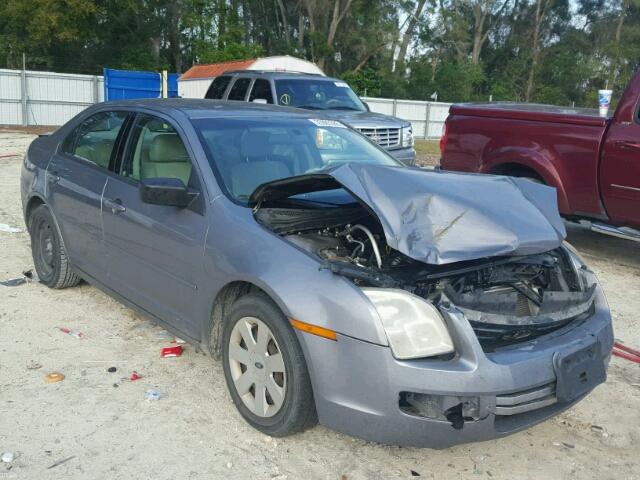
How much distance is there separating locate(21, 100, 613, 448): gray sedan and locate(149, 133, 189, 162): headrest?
0.02 metres

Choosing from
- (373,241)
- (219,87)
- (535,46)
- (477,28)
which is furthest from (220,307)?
(535,46)

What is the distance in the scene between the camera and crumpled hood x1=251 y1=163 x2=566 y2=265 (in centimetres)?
316

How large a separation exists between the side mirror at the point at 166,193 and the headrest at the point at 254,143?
1.70 ft

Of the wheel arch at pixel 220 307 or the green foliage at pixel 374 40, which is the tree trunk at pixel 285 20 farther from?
the wheel arch at pixel 220 307

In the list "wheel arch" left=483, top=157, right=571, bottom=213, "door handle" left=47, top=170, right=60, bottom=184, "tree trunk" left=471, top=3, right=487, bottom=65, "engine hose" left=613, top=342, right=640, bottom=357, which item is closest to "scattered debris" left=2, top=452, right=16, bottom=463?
"door handle" left=47, top=170, right=60, bottom=184

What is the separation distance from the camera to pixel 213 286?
3582 millimetres

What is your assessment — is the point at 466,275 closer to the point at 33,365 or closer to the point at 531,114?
the point at 33,365

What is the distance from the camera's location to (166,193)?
12.1 ft

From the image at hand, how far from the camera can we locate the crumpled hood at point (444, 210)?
3.16 meters

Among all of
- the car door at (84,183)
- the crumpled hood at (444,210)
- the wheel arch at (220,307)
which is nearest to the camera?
the crumpled hood at (444,210)

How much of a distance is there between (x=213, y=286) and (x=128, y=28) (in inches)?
1497

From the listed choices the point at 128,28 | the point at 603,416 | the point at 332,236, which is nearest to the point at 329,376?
the point at 332,236

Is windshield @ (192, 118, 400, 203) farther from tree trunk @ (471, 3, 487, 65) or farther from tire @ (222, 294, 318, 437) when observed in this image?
tree trunk @ (471, 3, 487, 65)

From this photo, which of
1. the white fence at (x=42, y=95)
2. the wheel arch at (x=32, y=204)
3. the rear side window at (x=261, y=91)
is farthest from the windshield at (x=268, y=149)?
the white fence at (x=42, y=95)
